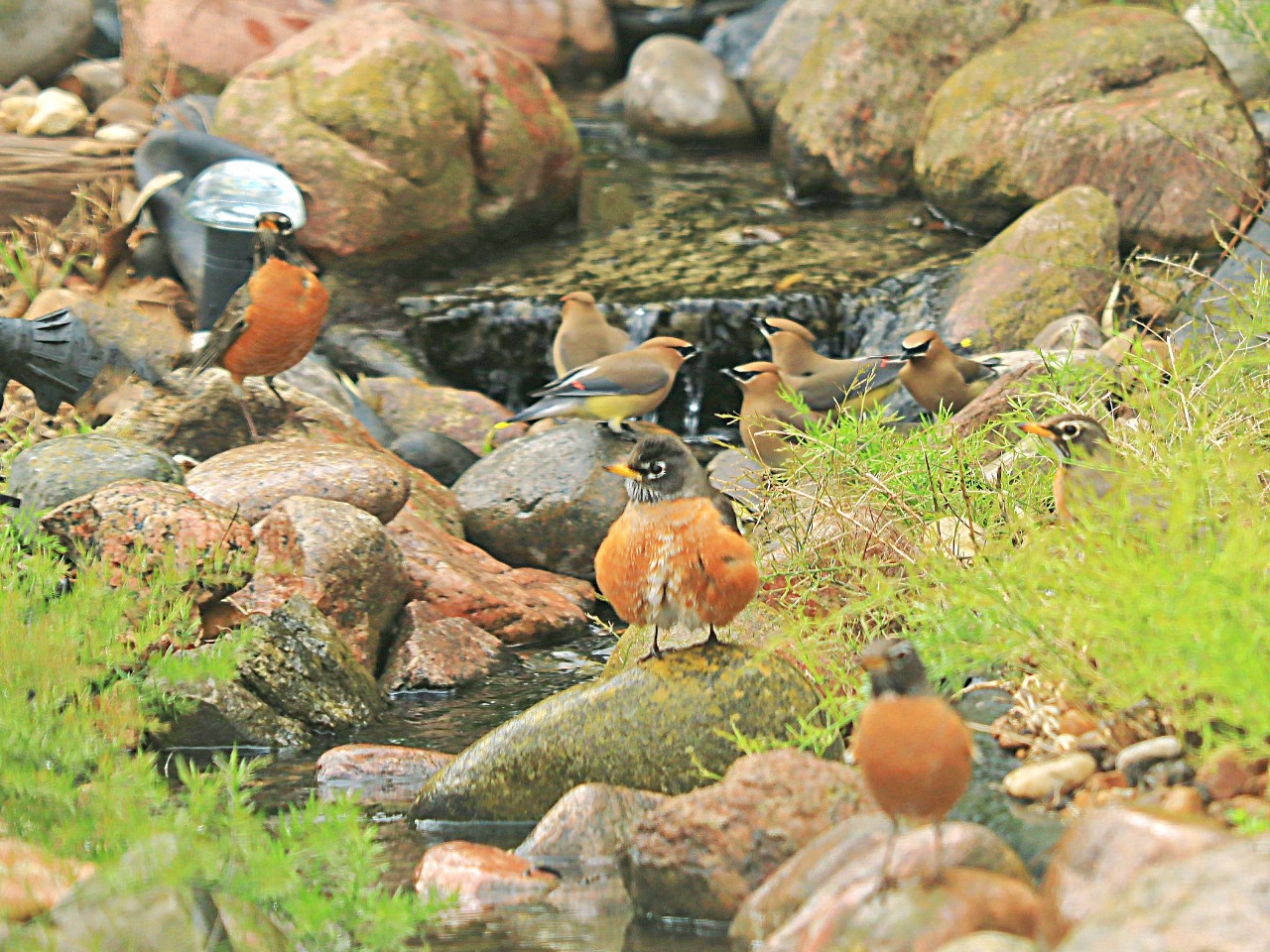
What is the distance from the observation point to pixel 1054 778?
4066mm

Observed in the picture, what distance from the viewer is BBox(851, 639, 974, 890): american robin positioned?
129 inches

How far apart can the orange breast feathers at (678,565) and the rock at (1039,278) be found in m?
6.59

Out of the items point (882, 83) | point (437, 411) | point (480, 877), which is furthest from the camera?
point (882, 83)

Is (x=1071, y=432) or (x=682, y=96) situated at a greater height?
(x=1071, y=432)

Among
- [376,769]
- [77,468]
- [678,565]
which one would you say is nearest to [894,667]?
[678,565]

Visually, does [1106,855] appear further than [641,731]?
No

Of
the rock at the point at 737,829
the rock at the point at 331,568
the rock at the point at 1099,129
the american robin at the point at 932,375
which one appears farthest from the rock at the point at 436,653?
the rock at the point at 1099,129

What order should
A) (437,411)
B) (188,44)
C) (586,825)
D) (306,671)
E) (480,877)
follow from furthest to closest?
1. (188,44)
2. (437,411)
3. (306,671)
4. (586,825)
5. (480,877)

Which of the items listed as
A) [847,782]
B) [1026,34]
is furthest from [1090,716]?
[1026,34]

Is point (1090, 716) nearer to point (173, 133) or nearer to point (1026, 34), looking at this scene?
point (173, 133)

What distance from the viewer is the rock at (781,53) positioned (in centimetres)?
1614

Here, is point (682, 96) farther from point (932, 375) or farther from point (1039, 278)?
point (932, 375)

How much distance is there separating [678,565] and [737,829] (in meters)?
0.85

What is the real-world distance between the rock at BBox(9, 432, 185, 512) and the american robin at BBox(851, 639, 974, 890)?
465cm
